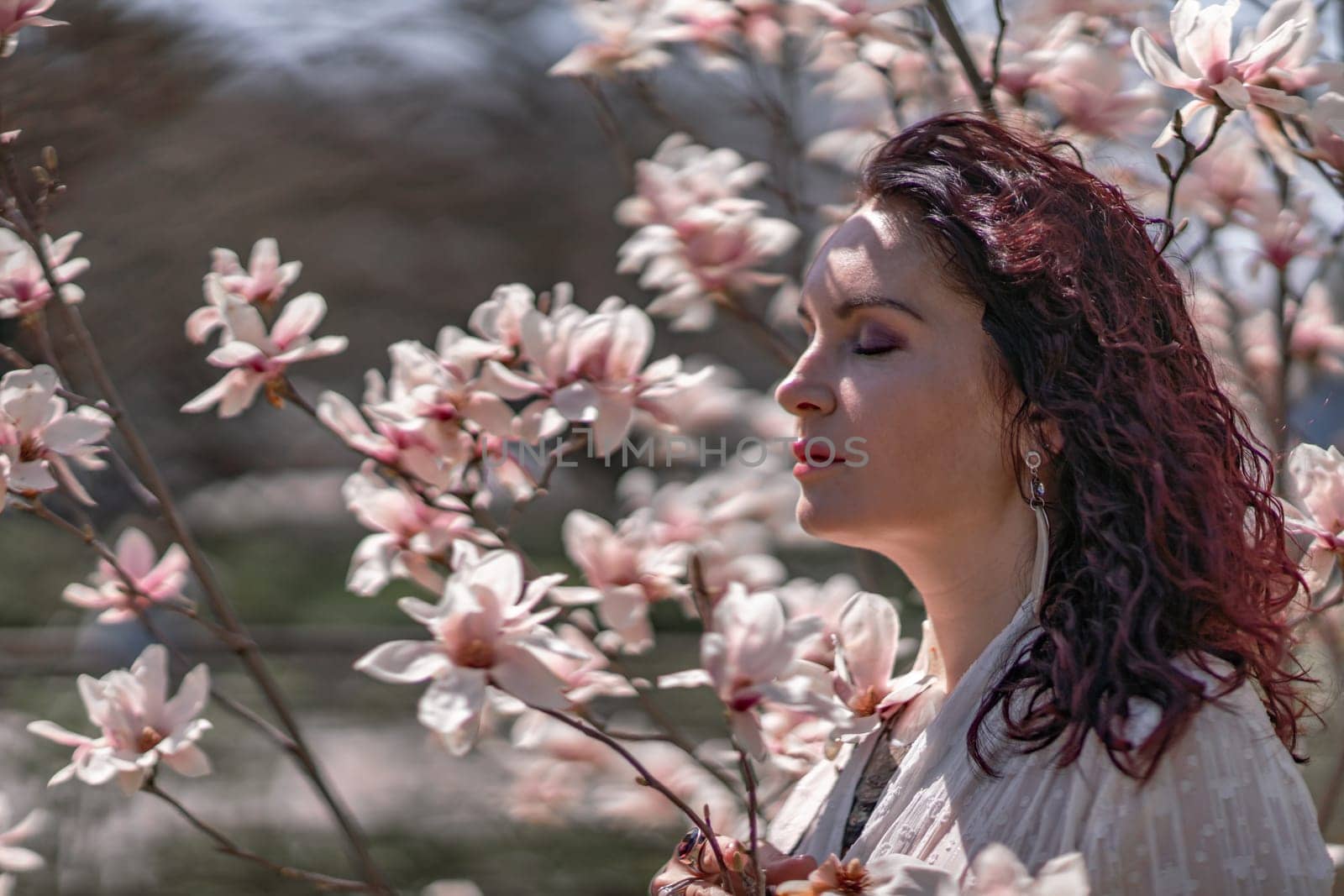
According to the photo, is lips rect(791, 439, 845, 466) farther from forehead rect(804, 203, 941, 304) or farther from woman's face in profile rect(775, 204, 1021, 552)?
forehead rect(804, 203, 941, 304)

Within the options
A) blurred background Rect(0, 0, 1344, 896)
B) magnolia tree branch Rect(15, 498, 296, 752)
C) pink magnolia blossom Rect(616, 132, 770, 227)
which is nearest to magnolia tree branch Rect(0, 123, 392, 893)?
magnolia tree branch Rect(15, 498, 296, 752)

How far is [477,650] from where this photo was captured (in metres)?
0.73

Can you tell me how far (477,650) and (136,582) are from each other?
22.7 inches

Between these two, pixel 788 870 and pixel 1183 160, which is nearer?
pixel 788 870

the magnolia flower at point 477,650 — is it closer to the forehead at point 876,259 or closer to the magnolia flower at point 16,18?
the forehead at point 876,259

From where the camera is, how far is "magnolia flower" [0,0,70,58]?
3.21ft

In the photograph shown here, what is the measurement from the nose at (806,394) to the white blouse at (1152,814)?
0.25 metres

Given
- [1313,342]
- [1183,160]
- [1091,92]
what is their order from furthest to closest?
1. [1313,342]
2. [1091,92]
3. [1183,160]

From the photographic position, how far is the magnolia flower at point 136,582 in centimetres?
117

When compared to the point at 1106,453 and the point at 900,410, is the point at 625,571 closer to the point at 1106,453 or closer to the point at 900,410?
the point at 900,410

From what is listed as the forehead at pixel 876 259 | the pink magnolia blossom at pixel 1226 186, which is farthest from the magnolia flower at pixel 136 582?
the pink magnolia blossom at pixel 1226 186

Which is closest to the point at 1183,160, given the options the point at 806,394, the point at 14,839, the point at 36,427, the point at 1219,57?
the point at 1219,57

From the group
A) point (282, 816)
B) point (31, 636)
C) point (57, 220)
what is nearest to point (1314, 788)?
point (282, 816)

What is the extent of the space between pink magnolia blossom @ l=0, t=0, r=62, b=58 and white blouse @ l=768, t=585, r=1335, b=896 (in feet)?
2.80
